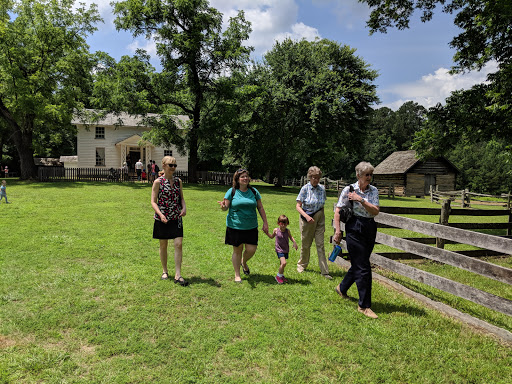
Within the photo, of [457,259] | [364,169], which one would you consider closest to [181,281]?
[364,169]

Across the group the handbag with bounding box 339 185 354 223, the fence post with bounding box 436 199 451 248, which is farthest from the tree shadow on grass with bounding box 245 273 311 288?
the fence post with bounding box 436 199 451 248

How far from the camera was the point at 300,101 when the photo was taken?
104 ft

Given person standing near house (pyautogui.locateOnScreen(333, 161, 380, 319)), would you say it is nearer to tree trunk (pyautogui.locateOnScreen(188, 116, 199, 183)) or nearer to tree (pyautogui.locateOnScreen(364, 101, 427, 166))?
tree trunk (pyautogui.locateOnScreen(188, 116, 199, 183))

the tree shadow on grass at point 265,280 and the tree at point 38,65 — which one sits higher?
the tree at point 38,65

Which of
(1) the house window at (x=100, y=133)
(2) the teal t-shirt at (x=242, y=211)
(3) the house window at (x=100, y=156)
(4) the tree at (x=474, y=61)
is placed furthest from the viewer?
(3) the house window at (x=100, y=156)

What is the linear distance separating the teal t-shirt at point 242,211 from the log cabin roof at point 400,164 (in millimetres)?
41308

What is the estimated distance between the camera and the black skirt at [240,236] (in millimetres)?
5855

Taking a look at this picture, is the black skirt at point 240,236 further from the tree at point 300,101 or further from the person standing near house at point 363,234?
the tree at point 300,101

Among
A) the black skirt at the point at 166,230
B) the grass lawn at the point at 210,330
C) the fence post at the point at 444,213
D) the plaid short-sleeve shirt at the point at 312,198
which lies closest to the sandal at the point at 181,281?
the grass lawn at the point at 210,330

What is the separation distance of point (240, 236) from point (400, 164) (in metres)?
43.8

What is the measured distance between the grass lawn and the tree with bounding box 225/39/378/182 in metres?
25.1

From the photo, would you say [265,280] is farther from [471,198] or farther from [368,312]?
[471,198]

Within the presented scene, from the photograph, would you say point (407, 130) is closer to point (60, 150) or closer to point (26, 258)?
point (60, 150)

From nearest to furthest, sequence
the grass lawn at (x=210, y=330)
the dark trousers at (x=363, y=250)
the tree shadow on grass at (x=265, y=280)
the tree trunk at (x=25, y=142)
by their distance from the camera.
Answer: the grass lawn at (x=210, y=330)
the dark trousers at (x=363, y=250)
the tree shadow on grass at (x=265, y=280)
the tree trunk at (x=25, y=142)
